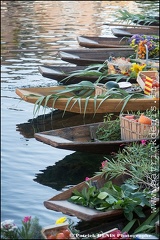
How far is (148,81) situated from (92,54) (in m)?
2.85

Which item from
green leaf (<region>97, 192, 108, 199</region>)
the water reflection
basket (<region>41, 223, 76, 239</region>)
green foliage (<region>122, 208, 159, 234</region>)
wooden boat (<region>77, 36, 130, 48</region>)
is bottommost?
the water reflection

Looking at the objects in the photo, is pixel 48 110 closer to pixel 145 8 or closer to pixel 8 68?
pixel 8 68

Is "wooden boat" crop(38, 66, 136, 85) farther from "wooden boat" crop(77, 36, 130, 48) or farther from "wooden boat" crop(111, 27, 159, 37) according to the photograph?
"wooden boat" crop(111, 27, 159, 37)

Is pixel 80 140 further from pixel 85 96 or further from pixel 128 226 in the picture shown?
pixel 128 226

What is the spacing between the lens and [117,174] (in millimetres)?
5109

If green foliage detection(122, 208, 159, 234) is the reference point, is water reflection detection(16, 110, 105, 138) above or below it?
below

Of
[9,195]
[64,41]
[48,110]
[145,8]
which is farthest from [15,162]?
[145,8]

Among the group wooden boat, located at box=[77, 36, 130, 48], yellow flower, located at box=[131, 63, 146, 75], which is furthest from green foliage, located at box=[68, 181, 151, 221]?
wooden boat, located at box=[77, 36, 130, 48]

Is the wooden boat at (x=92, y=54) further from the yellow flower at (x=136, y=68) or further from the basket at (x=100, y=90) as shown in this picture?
the basket at (x=100, y=90)

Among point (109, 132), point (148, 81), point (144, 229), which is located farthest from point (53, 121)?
point (144, 229)

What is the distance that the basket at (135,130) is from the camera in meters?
5.98

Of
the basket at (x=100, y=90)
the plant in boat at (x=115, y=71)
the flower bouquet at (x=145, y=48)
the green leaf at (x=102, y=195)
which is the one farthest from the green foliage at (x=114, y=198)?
the flower bouquet at (x=145, y=48)

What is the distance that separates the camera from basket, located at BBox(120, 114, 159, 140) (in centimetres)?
598

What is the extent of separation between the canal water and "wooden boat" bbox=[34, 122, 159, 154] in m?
0.25
